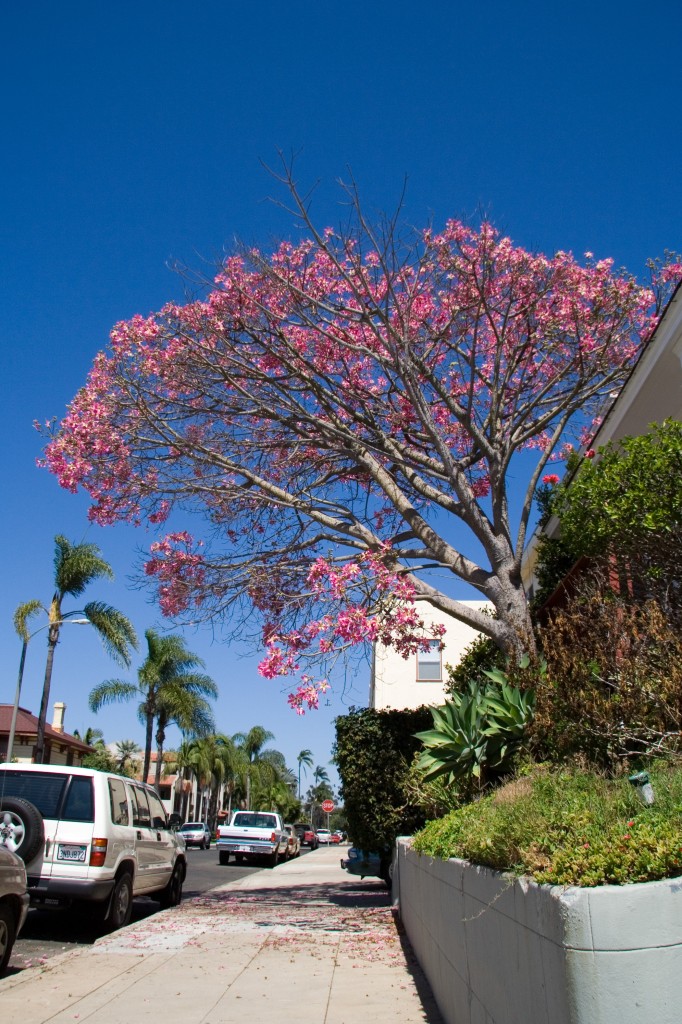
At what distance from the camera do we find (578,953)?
2.81 metres

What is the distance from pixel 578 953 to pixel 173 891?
1211 cm

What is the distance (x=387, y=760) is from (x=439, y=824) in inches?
224

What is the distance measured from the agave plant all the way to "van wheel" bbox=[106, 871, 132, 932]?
14.4 ft

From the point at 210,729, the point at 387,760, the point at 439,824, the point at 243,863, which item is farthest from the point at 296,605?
the point at 210,729

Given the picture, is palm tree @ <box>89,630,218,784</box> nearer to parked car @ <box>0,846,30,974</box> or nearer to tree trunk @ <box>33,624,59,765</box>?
tree trunk @ <box>33,624,59,765</box>

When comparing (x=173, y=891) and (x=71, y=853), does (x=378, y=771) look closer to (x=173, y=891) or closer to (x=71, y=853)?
(x=173, y=891)

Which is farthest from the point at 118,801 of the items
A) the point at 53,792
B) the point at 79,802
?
the point at 53,792

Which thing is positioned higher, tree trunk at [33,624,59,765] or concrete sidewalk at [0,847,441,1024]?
tree trunk at [33,624,59,765]

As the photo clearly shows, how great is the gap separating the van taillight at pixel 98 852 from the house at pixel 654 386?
7984mm

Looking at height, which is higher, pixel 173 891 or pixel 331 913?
pixel 173 891

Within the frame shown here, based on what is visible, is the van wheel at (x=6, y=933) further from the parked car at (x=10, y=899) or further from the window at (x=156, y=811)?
the window at (x=156, y=811)

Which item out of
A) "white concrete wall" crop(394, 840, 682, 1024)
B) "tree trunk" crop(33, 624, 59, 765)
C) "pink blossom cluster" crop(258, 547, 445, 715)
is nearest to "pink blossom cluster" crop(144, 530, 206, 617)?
"pink blossom cluster" crop(258, 547, 445, 715)

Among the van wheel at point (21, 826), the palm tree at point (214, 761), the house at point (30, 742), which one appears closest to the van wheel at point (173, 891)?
the van wheel at point (21, 826)

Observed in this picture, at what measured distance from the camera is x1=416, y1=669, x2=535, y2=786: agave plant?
322 inches
